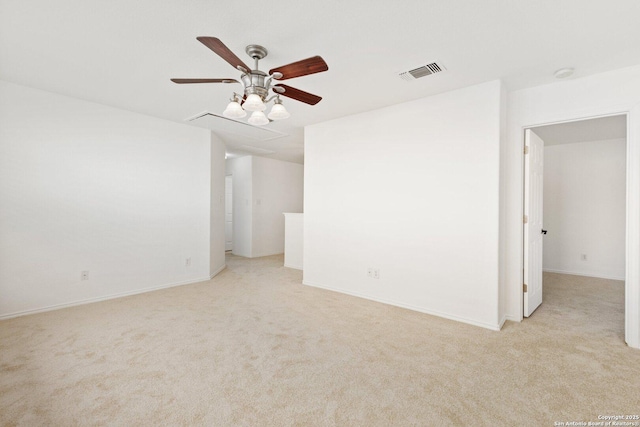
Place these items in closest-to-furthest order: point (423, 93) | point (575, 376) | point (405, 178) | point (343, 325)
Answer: point (575, 376)
point (343, 325)
point (423, 93)
point (405, 178)

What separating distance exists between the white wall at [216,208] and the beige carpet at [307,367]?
1568 millimetres

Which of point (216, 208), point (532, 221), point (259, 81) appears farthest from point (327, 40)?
point (216, 208)

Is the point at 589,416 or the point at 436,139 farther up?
the point at 436,139

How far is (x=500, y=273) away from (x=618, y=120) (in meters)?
3.00

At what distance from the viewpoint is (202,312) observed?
10.8 feet

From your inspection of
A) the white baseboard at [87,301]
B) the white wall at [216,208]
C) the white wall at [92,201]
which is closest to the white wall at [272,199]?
the white wall at [216,208]

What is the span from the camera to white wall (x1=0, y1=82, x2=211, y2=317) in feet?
10.2

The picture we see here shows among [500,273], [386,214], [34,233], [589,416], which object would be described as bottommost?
[589,416]

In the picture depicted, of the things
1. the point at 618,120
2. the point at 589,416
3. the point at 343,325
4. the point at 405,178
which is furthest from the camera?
the point at 618,120

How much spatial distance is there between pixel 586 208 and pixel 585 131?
160cm

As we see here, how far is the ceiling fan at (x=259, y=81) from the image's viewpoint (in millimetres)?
1802

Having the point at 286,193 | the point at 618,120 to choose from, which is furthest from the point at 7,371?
the point at 618,120

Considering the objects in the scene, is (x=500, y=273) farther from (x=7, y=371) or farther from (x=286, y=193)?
(x=286, y=193)

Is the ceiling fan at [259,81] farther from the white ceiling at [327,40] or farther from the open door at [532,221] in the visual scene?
the open door at [532,221]
